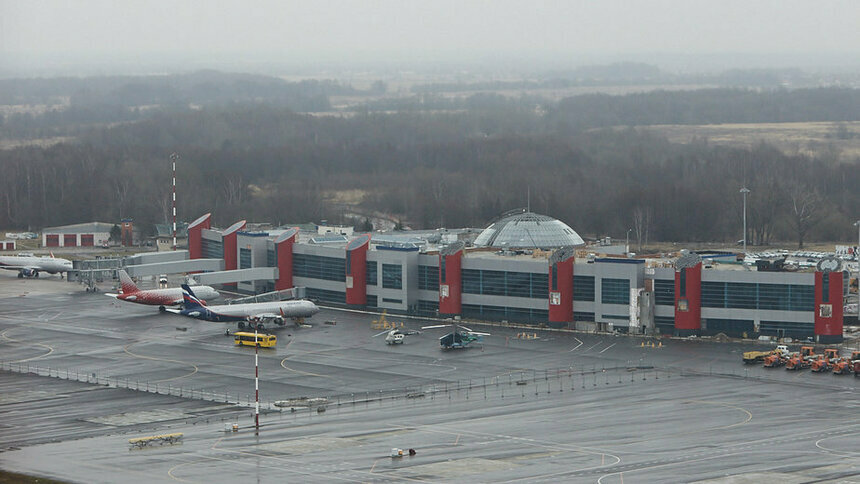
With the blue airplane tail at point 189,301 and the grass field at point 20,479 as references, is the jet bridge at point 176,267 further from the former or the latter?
the grass field at point 20,479

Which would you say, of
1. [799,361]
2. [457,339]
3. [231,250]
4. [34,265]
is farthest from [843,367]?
[34,265]

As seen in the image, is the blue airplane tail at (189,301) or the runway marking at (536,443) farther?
the blue airplane tail at (189,301)

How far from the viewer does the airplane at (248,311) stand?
13425 centimetres

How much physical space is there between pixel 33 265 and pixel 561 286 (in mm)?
86196

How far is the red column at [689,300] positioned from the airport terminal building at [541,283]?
0.10 meters

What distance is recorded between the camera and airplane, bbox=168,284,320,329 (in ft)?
440

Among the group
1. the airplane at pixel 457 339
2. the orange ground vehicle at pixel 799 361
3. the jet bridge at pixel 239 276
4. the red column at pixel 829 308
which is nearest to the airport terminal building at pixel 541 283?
the red column at pixel 829 308

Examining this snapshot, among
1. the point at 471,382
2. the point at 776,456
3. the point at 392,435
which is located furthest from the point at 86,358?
the point at 776,456

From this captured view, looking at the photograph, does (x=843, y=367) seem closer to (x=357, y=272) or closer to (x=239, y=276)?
→ (x=357, y=272)

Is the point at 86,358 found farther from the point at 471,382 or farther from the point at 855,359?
the point at 855,359

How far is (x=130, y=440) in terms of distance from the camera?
8238 cm

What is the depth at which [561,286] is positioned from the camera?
133750 mm

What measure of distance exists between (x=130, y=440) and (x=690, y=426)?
3616 cm

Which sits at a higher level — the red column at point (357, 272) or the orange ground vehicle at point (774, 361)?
the red column at point (357, 272)
